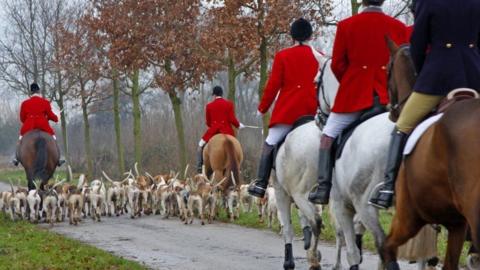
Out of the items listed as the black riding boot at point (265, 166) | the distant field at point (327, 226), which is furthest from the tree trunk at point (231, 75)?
the black riding boot at point (265, 166)

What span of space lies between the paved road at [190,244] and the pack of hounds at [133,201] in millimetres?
358

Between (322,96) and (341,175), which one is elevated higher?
(322,96)

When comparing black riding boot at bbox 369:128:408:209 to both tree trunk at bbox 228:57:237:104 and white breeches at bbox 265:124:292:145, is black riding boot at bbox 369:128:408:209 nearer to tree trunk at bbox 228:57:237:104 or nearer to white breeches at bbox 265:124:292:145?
white breeches at bbox 265:124:292:145

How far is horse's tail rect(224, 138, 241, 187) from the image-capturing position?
16500 mm

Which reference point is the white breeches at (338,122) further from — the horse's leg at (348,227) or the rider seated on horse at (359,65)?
the horse's leg at (348,227)

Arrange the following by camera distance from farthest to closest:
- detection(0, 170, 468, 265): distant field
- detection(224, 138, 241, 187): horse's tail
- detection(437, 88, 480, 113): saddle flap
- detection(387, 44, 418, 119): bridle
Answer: detection(224, 138, 241, 187): horse's tail
detection(0, 170, 468, 265): distant field
detection(387, 44, 418, 119): bridle
detection(437, 88, 480, 113): saddle flap

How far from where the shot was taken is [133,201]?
710 inches

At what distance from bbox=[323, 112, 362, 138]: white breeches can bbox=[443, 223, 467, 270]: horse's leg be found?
1.79 meters

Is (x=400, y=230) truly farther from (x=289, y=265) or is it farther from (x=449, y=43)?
(x=289, y=265)

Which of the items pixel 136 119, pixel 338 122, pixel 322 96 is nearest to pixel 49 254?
pixel 322 96

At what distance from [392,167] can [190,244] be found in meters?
6.95

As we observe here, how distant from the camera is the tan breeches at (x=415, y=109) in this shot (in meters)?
5.80

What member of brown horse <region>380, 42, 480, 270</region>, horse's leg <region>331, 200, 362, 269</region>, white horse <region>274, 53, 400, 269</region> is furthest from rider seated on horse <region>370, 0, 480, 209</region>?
horse's leg <region>331, 200, 362, 269</region>

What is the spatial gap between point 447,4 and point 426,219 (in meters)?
1.37
